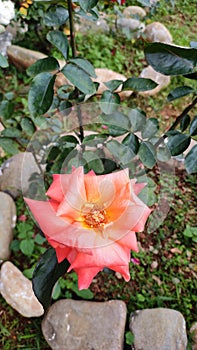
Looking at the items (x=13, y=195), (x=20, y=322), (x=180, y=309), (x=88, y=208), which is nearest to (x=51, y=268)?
(x=88, y=208)

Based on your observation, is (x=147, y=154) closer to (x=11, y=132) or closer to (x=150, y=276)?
(x=11, y=132)

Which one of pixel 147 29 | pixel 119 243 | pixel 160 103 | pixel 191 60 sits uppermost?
pixel 191 60

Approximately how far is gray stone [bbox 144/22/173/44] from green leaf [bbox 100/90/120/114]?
197 cm

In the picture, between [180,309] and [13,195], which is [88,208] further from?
[13,195]

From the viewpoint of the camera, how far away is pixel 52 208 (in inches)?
30.3

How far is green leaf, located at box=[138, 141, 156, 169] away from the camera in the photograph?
3.44 ft

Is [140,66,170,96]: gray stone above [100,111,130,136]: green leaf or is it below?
below

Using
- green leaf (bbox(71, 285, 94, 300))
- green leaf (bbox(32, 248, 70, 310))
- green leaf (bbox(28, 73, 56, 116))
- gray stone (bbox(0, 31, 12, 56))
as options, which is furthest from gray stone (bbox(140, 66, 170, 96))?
green leaf (bbox(32, 248, 70, 310))

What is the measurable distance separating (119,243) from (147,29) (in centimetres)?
259

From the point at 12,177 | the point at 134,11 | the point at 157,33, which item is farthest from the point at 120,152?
the point at 134,11

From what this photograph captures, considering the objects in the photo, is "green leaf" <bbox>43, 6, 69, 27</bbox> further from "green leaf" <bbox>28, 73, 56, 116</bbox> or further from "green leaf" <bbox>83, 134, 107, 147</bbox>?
"green leaf" <bbox>83, 134, 107, 147</bbox>

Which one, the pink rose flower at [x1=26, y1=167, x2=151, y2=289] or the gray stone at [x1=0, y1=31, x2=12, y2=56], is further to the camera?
the gray stone at [x1=0, y1=31, x2=12, y2=56]

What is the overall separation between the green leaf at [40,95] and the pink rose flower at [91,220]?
0.83 feet

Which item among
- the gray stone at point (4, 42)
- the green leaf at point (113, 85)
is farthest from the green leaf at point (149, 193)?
the gray stone at point (4, 42)
